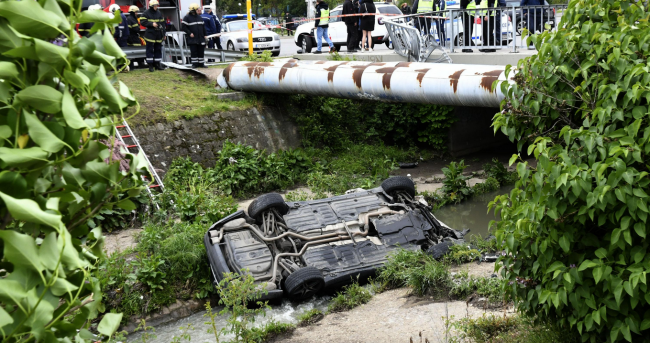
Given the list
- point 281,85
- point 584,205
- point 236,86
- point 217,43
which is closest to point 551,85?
point 584,205

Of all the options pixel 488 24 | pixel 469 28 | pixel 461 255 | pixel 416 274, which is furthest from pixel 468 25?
pixel 416 274

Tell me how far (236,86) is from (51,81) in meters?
13.7

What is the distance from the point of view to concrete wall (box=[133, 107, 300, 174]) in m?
12.6

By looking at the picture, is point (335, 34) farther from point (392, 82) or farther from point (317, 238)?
point (317, 238)

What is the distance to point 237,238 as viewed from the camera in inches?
340

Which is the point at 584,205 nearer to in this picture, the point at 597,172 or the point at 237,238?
the point at 597,172

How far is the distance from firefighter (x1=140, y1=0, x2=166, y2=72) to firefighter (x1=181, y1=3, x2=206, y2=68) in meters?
0.67

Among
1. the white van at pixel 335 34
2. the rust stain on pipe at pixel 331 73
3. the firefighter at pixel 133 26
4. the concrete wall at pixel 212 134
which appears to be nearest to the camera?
the concrete wall at pixel 212 134

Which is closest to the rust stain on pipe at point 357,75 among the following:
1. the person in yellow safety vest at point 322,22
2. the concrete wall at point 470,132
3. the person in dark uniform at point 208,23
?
the concrete wall at point 470,132

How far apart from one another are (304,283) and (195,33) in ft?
32.8

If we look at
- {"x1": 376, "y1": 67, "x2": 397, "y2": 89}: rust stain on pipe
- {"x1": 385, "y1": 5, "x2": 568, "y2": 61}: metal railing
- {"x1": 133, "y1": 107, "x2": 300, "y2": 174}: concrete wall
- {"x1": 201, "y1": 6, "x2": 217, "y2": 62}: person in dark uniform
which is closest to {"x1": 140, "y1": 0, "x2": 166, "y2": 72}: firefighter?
{"x1": 133, "y1": 107, "x2": 300, "y2": 174}: concrete wall

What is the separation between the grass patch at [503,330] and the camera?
474 cm

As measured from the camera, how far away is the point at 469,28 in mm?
13844

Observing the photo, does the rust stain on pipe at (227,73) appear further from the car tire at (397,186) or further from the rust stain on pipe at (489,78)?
the rust stain on pipe at (489,78)
